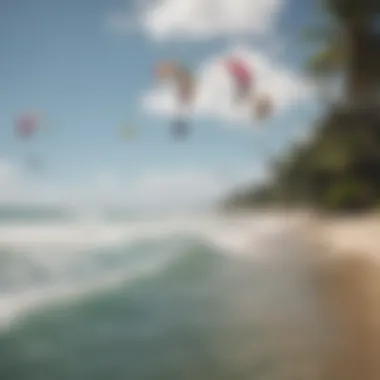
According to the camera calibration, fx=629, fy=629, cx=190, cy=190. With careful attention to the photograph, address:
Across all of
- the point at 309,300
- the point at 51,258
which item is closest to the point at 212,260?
the point at 309,300

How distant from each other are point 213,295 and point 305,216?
0.22 metres

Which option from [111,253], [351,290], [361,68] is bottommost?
[351,290]

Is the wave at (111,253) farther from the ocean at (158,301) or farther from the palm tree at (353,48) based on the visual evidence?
the palm tree at (353,48)

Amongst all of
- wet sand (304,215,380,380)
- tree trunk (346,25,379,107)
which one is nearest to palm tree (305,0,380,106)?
tree trunk (346,25,379,107)

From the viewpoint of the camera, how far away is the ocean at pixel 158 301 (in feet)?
3.65

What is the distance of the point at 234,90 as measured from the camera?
3.85ft

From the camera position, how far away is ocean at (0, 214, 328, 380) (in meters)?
1.11

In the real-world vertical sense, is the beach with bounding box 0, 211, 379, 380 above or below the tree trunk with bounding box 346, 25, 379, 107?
below

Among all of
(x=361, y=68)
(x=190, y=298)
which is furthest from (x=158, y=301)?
(x=361, y=68)

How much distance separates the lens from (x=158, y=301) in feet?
3.71

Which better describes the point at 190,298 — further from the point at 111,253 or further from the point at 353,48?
the point at 353,48

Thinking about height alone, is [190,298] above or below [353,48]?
below

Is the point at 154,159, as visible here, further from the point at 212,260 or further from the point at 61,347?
the point at 61,347

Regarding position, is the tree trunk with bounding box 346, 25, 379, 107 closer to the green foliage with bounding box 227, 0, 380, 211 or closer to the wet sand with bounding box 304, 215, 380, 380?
the green foliage with bounding box 227, 0, 380, 211
